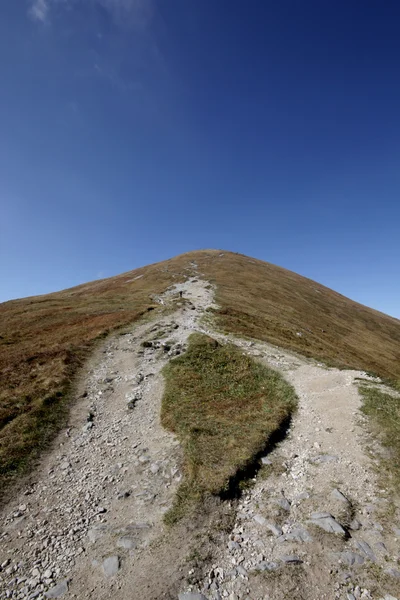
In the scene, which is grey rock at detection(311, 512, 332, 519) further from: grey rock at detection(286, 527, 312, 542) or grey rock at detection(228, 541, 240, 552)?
grey rock at detection(228, 541, 240, 552)

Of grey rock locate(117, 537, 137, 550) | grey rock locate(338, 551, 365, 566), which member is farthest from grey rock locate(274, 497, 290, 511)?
grey rock locate(117, 537, 137, 550)

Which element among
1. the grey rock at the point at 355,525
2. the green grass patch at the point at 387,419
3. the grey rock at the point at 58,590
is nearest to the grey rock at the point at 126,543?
the grey rock at the point at 58,590

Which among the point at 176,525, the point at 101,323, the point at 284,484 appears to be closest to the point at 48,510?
the point at 176,525

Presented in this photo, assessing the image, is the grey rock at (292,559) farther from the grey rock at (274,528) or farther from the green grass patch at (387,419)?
the green grass patch at (387,419)

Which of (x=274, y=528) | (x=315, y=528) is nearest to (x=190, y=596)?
(x=274, y=528)

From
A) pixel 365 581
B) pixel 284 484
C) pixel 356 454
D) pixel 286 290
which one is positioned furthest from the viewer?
pixel 286 290

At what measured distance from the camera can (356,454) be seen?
48.8 ft

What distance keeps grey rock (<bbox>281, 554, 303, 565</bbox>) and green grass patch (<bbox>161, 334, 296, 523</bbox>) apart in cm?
344

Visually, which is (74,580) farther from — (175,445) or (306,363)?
(306,363)

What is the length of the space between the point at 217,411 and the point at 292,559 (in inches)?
419

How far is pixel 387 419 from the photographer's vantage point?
1733 cm

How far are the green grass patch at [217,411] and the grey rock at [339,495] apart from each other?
3698 mm

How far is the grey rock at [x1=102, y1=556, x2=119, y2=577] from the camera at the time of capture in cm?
930

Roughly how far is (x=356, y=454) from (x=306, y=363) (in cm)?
1620
